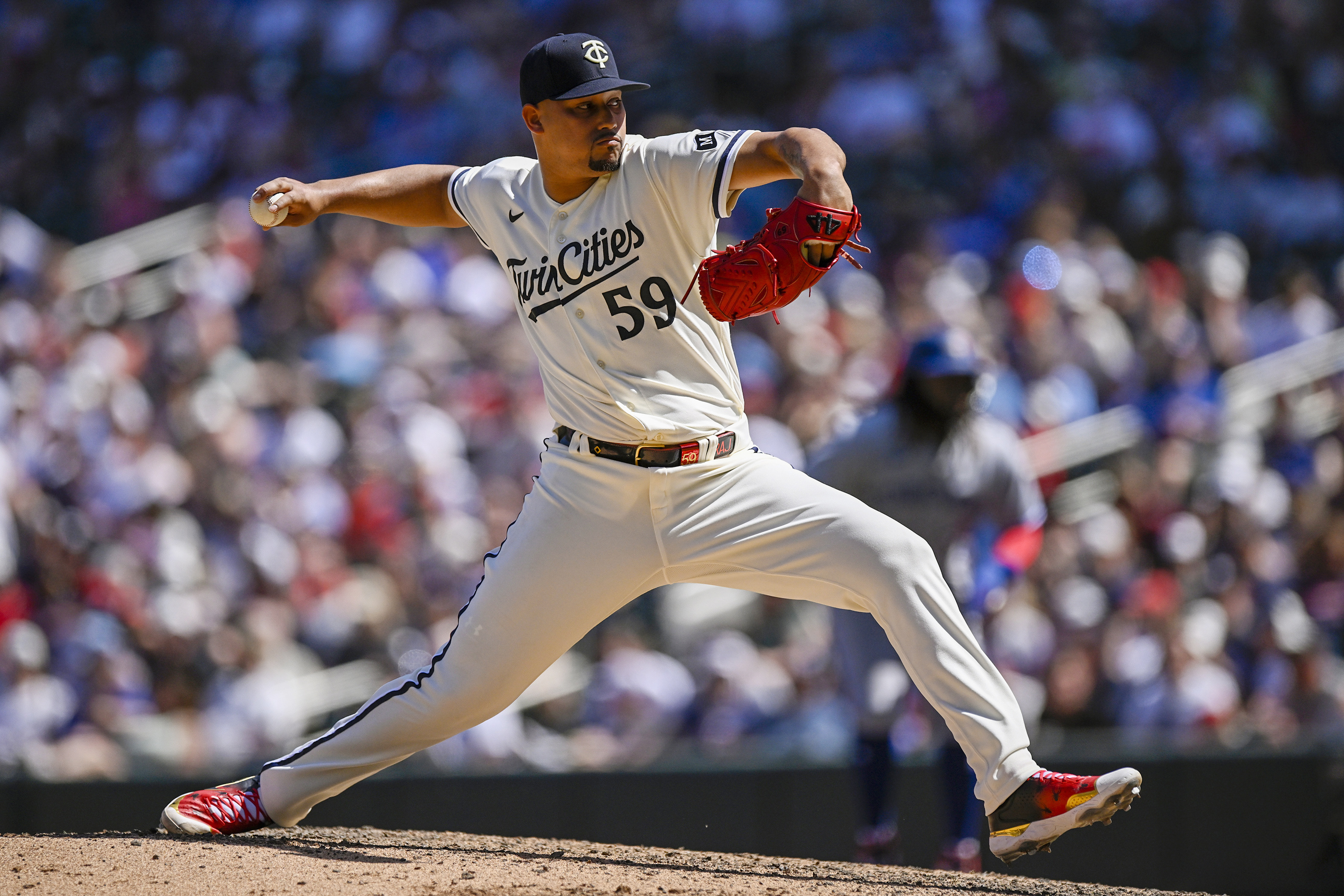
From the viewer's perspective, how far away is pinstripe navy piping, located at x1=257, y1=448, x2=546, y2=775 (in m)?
3.43

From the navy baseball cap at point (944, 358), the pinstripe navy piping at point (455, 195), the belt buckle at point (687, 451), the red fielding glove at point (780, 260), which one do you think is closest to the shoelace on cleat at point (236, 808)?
the belt buckle at point (687, 451)

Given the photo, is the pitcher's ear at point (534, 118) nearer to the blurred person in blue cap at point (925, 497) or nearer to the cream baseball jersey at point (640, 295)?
the cream baseball jersey at point (640, 295)

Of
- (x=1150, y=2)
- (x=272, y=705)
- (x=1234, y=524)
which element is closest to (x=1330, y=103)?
(x=1150, y=2)

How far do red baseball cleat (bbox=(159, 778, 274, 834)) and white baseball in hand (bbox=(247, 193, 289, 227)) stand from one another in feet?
4.63

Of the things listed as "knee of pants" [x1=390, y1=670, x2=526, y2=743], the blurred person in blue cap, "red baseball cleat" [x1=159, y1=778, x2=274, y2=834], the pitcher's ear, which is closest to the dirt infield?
"red baseball cleat" [x1=159, y1=778, x2=274, y2=834]

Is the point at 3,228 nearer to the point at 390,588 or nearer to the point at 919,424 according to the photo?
the point at 390,588

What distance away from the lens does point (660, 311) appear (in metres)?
3.25

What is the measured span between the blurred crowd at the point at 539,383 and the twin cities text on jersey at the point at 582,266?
1888mm

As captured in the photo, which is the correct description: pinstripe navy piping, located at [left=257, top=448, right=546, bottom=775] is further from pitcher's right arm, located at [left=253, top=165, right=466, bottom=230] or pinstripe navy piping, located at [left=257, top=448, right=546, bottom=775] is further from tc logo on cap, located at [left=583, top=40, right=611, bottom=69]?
tc logo on cap, located at [left=583, top=40, right=611, bottom=69]

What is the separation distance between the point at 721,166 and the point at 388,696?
1.49 meters

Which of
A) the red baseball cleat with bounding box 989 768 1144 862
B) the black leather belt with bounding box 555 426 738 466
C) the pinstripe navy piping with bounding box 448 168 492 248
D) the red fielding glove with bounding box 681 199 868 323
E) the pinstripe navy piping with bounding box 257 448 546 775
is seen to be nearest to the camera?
the red fielding glove with bounding box 681 199 868 323

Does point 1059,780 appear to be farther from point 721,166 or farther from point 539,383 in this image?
point 539,383

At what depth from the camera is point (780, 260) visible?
2.84 meters

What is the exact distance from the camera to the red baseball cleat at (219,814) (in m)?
3.63
